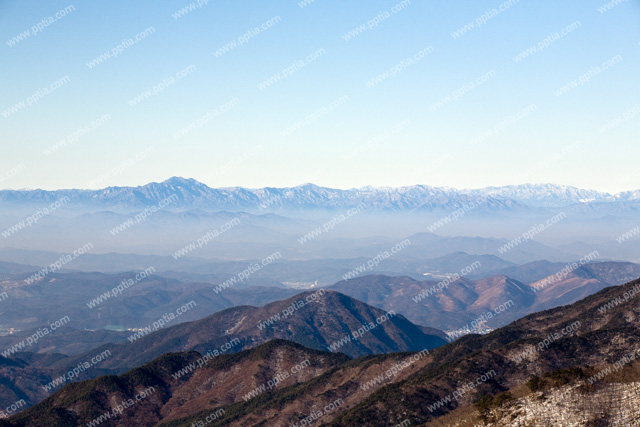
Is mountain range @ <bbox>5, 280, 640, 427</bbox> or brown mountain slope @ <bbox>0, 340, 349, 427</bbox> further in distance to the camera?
brown mountain slope @ <bbox>0, 340, 349, 427</bbox>

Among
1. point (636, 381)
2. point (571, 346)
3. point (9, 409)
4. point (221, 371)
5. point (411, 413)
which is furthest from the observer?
point (9, 409)

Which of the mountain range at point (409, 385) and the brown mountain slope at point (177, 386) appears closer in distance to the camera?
the mountain range at point (409, 385)

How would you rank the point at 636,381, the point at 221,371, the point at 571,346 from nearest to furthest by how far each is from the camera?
the point at 636,381 → the point at 571,346 → the point at 221,371

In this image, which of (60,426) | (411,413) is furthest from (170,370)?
(411,413)

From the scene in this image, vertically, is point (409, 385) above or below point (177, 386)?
below

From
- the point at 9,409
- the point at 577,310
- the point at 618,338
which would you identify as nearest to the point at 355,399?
the point at 618,338

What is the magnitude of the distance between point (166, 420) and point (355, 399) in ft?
148

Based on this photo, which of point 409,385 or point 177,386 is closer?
point 409,385

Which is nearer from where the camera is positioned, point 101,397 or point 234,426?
point 234,426

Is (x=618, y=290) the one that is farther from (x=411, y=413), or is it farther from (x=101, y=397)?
(x=101, y=397)

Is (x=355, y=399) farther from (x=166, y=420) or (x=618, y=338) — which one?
(x=618, y=338)

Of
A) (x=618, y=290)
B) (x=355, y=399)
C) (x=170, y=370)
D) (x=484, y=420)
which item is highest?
(x=170, y=370)

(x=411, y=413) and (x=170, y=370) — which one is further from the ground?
(x=170, y=370)

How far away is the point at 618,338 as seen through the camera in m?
113
